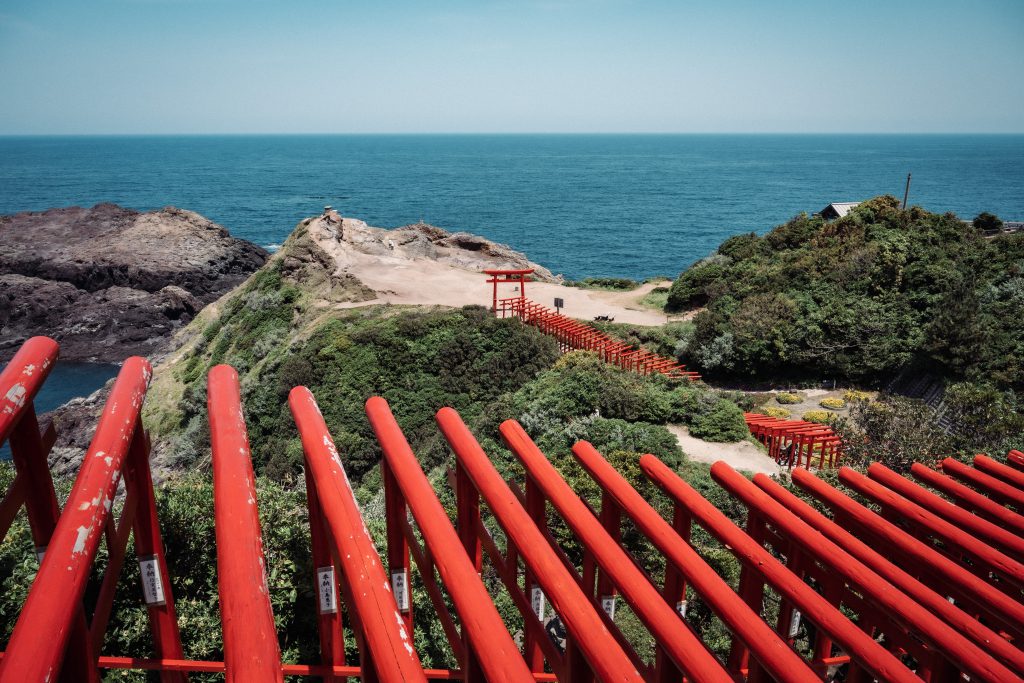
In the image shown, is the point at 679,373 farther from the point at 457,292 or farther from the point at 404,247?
the point at 404,247

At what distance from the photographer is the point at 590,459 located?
3.55m

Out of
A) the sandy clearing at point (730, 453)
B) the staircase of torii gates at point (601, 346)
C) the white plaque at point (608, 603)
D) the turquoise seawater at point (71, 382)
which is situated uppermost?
the white plaque at point (608, 603)

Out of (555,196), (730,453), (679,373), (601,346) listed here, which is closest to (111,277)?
(601,346)

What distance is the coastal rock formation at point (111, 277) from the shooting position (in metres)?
43.5

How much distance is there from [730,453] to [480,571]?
44.1 ft

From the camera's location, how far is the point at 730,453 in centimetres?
1551

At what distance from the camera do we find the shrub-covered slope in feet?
66.8

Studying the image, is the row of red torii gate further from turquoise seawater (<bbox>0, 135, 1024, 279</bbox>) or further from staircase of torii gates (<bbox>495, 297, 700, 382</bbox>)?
turquoise seawater (<bbox>0, 135, 1024, 279</bbox>)

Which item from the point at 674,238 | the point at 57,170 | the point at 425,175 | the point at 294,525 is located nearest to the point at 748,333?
the point at 294,525

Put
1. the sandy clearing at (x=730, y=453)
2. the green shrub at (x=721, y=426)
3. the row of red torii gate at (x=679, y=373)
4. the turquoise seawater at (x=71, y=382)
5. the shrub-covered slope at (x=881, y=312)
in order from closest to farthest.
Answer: the sandy clearing at (x=730, y=453) → the row of red torii gate at (x=679, y=373) → the green shrub at (x=721, y=426) → the shrub-covered slope at (x=881, y=312) → the turquoise seawater at (x=71, y=382)

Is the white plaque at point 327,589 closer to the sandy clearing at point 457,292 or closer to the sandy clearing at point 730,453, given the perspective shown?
the sandy clearing at point 730,453

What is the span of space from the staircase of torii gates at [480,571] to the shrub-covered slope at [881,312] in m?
18.6

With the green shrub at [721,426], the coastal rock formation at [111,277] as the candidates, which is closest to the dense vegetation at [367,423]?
the green shrub at [721,426]

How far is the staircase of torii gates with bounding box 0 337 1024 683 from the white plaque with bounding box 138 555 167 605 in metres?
0.01
